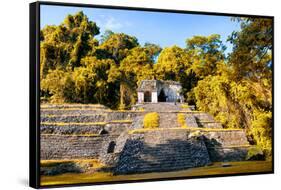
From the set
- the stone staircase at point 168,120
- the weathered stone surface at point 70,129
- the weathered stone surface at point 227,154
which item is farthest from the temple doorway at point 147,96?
the weathered stone surface at point 227,154

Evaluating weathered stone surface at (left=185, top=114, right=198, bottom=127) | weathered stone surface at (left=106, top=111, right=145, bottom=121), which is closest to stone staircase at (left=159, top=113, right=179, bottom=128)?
weathered stone surface at (left=185, top=114, right=198, bottom=127)

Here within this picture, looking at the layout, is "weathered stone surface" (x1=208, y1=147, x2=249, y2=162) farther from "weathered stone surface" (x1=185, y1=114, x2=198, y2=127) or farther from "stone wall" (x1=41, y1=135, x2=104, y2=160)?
"stone wall" (x1=41, y1=135, x2=104, y2=160)

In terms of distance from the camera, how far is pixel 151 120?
8.86m

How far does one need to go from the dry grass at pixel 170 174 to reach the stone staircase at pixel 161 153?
0.07m

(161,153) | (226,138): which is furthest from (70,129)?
(226,138)

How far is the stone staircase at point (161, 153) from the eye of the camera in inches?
339

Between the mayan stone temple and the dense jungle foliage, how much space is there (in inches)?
5.1

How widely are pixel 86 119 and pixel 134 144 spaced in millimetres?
767

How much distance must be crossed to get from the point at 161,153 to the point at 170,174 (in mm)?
329

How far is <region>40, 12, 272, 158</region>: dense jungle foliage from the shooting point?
829 cm

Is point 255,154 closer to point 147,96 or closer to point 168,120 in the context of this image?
point 168,120

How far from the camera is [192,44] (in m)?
9.18

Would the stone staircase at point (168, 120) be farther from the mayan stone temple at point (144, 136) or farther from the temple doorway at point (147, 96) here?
the temple doorway at point (147, 96)

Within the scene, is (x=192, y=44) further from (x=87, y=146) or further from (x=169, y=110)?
(x=87, y=146)
